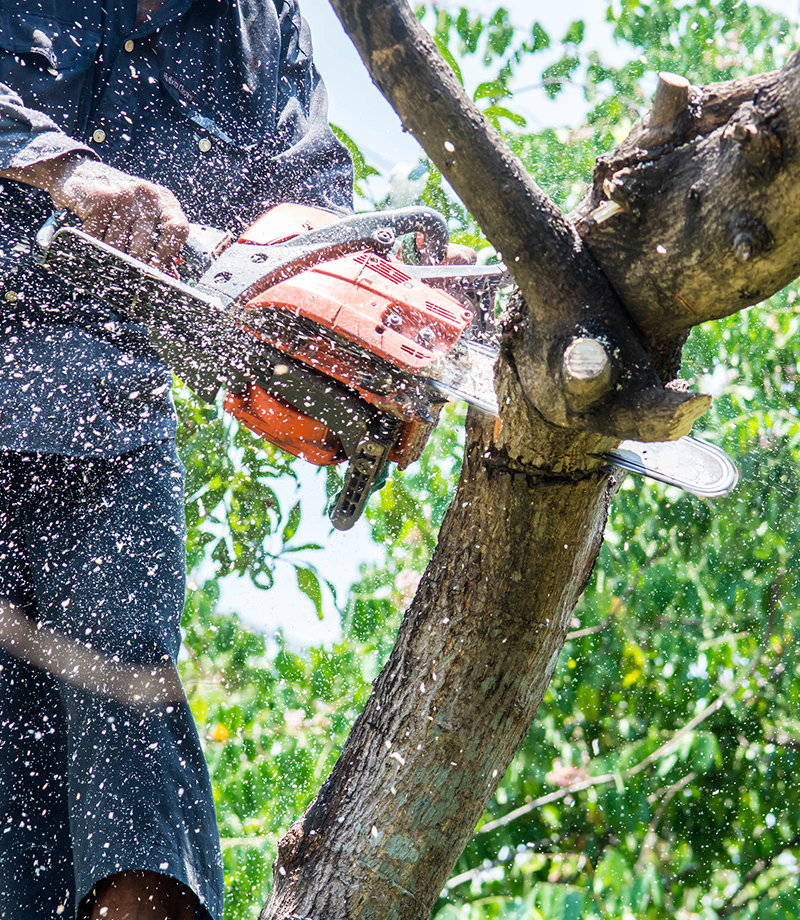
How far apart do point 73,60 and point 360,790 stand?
146 cm

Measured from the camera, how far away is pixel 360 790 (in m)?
1.34

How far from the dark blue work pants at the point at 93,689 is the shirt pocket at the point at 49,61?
719 millimetres

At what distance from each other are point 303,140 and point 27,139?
642mm

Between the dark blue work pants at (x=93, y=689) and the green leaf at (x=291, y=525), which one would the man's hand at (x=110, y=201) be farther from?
the green leaf at (x=291, y=525)

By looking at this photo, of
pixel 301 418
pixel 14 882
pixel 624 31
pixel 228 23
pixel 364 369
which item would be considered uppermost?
pixel 624 31

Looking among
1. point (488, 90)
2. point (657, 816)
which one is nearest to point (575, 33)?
point (488, 90)

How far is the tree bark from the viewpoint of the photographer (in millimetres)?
936

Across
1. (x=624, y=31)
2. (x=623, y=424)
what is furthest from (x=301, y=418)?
(x=624, y=31)

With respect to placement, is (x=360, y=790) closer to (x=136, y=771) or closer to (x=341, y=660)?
(x=136, y=771)

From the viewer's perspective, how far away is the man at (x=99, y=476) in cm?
130

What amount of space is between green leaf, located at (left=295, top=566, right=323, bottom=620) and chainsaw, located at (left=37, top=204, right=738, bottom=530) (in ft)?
2.55

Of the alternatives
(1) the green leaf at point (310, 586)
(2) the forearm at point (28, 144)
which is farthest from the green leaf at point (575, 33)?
(2) the forearm at point (28, 144)

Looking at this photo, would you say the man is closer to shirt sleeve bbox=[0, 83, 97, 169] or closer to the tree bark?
shirt sleeve bbox=[0, 83, 97, 169]

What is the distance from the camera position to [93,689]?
1.36 metres
